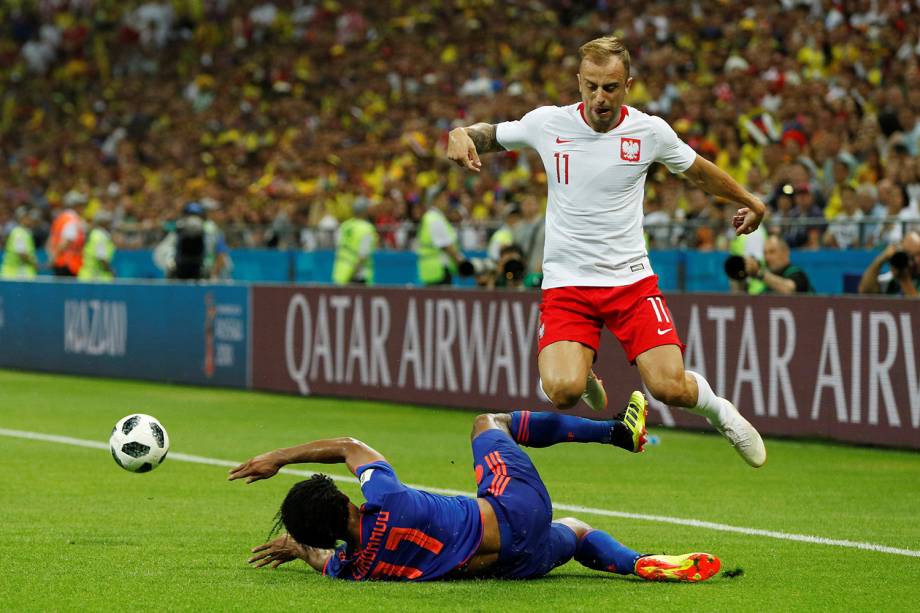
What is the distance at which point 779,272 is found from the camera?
49.6ft

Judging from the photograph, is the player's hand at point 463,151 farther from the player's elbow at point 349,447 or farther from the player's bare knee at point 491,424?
the player's elbow at point 349,447

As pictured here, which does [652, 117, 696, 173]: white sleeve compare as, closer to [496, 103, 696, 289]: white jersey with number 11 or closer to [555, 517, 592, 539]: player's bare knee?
[496, 103, 696, 289]: white jersey with number 11

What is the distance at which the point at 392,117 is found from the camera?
28.7 meters

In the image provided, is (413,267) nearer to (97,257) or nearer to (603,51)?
(97,257)

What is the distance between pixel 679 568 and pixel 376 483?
1459mm

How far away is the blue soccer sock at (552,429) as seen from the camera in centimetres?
804

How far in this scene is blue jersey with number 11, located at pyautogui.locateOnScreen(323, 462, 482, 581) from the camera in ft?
22.9

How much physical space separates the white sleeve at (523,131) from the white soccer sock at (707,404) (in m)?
1.57

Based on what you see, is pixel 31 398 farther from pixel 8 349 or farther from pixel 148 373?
pixel 8 349

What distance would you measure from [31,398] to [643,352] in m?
11.4

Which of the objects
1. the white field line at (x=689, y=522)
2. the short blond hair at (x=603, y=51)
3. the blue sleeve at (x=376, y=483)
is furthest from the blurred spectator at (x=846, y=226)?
the blue sleeve at (x=376, y=483)

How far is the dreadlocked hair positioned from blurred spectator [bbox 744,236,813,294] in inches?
325

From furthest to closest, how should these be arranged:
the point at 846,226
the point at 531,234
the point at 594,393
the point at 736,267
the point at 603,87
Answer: the point at 531,234 → the point at 846,226 → the point at 736,267 → the point at 594,393 → the point at 603,87

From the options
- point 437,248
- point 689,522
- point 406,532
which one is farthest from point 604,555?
point 437,248
